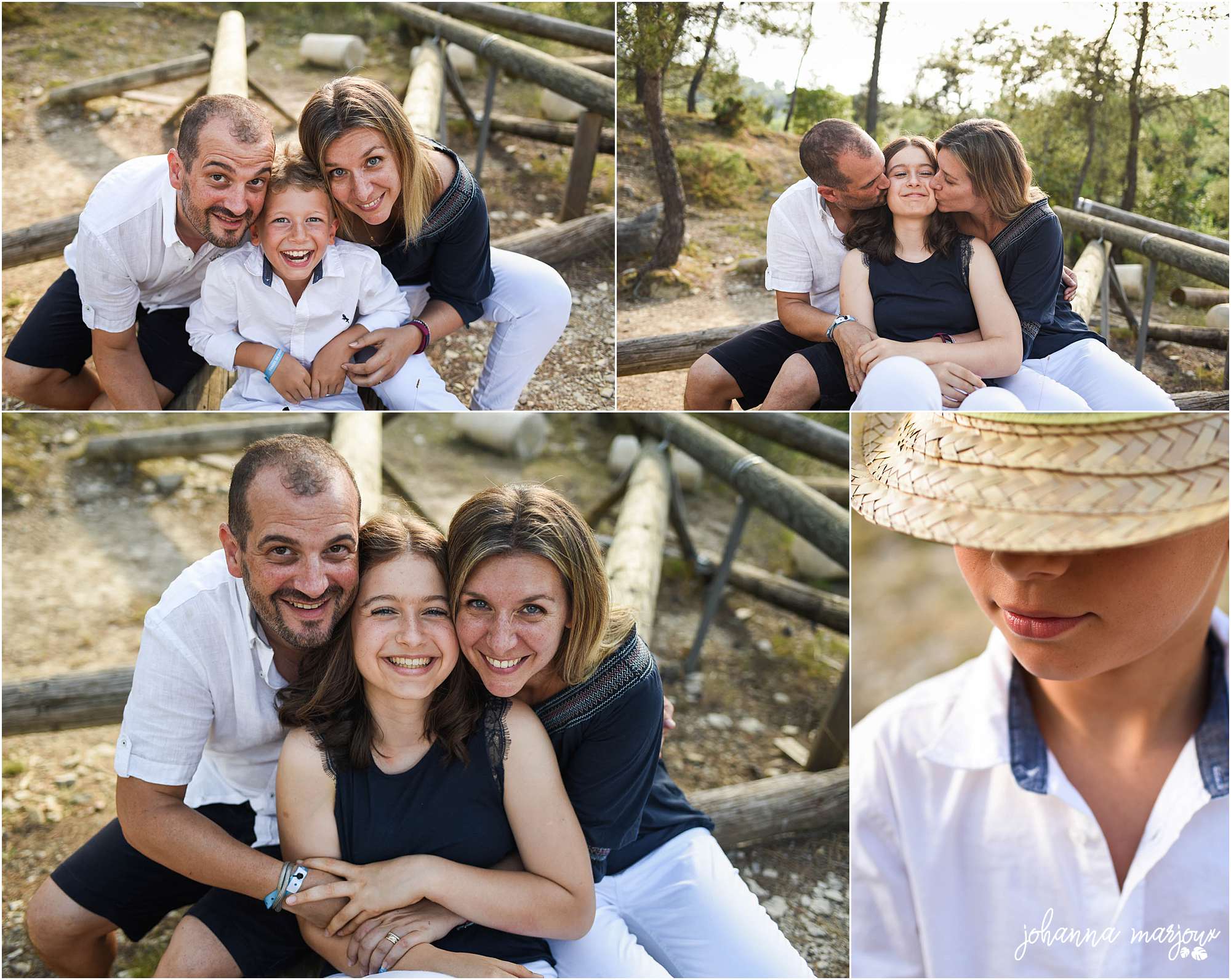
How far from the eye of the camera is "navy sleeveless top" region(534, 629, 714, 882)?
2092 mm

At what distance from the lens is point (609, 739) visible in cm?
209

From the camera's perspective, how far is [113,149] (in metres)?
3.84

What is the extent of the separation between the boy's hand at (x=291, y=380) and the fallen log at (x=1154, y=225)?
1842mm

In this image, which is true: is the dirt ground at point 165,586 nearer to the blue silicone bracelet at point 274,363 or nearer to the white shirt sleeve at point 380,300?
the white shirt sleeve at point 380,300

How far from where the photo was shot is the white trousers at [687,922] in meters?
2.29

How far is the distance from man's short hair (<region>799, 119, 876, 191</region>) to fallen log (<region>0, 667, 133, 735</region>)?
2327mm

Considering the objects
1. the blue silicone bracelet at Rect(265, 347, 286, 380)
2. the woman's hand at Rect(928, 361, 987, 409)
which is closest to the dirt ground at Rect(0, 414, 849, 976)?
the blue silicone bracelet at Rect(265, 347, 286, 380)

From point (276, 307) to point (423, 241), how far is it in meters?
0.38

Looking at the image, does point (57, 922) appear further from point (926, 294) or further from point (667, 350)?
point (926, 294)

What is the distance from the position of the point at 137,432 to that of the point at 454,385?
2548 mm

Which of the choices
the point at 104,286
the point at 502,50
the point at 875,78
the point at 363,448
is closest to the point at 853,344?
the point at 875,78

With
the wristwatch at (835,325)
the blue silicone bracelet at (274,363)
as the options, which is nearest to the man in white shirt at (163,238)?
the blue silicone bracelet at (274,363)

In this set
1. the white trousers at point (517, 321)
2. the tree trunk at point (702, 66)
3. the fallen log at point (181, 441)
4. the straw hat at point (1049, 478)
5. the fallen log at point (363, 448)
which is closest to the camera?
the straw hat at point (1049, 478)

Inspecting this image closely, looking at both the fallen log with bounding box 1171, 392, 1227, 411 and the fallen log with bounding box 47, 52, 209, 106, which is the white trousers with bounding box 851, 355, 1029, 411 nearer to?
the fallen log with bounding box 1171, 392, 1227, 411
